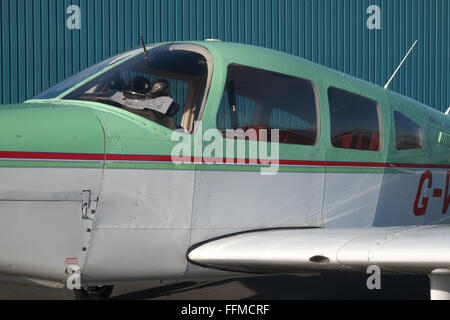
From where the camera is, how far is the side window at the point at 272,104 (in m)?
3.14

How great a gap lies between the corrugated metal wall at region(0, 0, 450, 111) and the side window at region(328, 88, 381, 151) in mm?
6061

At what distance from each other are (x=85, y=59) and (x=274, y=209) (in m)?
6.75

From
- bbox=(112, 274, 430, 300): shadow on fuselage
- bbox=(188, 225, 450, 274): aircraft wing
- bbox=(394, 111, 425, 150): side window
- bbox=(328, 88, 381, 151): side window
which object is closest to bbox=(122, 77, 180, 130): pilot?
A: bbox=(188, 225, 450, 274): aircraft wing

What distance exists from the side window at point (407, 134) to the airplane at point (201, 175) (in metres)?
0.09

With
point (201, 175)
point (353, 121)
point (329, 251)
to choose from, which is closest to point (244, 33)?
point (353, 121)

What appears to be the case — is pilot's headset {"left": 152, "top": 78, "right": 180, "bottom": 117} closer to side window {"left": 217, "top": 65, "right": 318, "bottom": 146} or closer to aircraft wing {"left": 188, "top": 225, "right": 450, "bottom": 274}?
side window {"left": 217, "top": 65, "right": 318, "bottom": 146}

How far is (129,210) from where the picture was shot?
8.76 ft

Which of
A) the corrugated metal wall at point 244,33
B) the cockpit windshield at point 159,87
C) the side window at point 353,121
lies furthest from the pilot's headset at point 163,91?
the corrugated metal wall at point 244,33

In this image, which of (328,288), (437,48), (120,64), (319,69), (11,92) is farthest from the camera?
(437,48)

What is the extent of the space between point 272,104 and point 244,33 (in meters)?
6.50

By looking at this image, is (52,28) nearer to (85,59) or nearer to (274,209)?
(85,59)

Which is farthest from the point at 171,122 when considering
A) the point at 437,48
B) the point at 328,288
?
the point at 437,48

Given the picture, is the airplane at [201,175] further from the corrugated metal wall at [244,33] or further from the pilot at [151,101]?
the corrugated metal wall at [244,33]

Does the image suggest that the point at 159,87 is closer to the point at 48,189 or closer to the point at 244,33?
the point at 48,189
